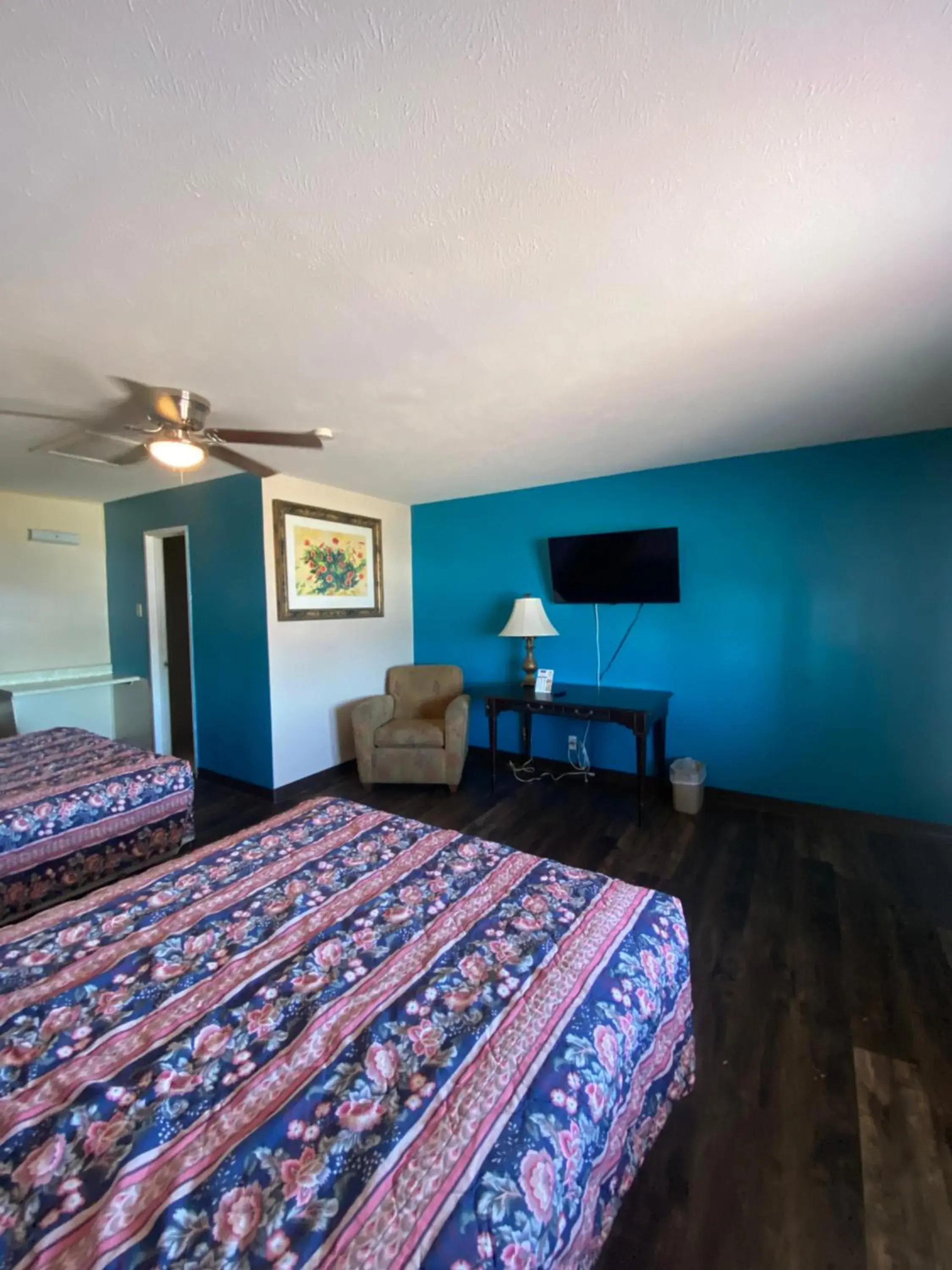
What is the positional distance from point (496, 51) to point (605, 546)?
2980 mm

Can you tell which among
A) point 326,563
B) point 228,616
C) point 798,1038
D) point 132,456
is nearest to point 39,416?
point 132,456

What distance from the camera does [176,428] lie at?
2.09 metres

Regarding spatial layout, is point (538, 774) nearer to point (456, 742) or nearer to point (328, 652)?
point (456, 742)

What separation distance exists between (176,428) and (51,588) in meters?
3.43

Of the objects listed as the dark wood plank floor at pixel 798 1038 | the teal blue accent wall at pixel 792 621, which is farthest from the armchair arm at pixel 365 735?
the teal blue accent wall at pixel 792 621

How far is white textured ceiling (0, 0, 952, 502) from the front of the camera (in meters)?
0.84

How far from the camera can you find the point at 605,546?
12.1 ft

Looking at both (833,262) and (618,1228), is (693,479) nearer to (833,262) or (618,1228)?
(833,262)

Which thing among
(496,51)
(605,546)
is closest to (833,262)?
(496,51)

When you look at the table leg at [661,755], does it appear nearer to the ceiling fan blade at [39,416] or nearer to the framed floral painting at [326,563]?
the framed floral painting at [326,563]

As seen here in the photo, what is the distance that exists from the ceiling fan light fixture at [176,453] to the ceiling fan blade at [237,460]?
0.18m

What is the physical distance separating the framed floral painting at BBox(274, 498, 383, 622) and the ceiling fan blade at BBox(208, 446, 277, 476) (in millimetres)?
1007

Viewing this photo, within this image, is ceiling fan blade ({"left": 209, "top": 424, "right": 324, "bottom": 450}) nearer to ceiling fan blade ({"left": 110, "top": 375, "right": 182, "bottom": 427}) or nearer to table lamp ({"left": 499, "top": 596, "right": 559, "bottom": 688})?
ceiling fan blade ({"left": 110, "top": 375, "right": 182, "bottom": 427})

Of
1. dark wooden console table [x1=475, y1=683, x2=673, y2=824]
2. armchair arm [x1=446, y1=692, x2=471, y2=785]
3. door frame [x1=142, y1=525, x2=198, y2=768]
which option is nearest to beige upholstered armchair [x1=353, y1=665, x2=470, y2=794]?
armchair arm [x1=446, y1=692, x2=471, y2=785]
